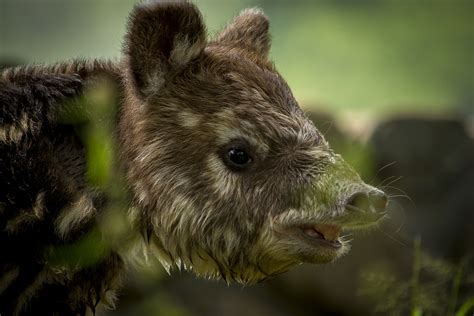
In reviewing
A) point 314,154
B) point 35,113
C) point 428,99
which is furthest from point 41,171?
point 428,99

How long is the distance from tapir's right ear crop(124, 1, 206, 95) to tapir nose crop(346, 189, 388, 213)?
35.1 inches

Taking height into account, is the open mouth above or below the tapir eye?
below

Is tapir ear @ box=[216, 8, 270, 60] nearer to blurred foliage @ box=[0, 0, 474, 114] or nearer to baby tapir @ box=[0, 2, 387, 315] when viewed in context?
baby tapir @ box=[0, 2, 387, 315]

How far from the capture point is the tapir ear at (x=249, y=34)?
4.21 meters

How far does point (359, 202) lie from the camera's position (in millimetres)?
3477

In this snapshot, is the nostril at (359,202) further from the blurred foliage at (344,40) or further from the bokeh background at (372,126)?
the blurred foliage at (344,40)

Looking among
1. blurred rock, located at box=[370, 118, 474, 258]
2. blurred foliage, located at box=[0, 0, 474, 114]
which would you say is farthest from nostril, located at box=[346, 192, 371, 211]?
blurred foliage, located at box=[0, 0, 474, 114]

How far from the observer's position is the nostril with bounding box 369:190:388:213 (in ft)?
11.4

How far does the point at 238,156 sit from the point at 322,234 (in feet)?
1.42

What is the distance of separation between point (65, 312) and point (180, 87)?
991 millimetres

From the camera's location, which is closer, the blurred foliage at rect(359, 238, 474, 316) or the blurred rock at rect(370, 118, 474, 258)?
the blurred foliage at rect(359, 238, 474, 316)

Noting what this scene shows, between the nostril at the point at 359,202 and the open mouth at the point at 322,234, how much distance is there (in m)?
0.12

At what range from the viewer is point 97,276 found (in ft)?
12.4

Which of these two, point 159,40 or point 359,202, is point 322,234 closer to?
point 359,202
